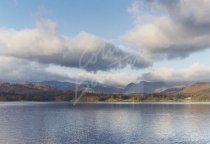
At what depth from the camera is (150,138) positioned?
74.2 m

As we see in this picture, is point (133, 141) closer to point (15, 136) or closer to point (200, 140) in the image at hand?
point (200, 140)

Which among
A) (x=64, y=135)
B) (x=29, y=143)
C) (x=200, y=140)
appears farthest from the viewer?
(x=64, y=135)

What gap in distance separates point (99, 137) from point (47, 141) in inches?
489

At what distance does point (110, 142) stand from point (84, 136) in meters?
11.1

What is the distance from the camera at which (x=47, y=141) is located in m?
69.7

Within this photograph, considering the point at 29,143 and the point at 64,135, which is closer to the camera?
the point at 29,143

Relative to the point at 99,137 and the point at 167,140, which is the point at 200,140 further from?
the point at 99,137

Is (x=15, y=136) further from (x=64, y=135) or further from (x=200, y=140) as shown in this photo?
(x=200, y=140)

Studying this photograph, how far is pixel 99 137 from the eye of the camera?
248 ft

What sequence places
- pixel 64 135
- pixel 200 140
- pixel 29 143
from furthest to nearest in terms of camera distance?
pixel 64 135, pixel 200 140, pixel 29 143

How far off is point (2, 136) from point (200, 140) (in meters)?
45.3

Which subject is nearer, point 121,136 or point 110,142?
point 110,142

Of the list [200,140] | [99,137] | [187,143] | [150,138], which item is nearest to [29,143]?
[99,137]

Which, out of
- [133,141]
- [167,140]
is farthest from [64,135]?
[167,140]
